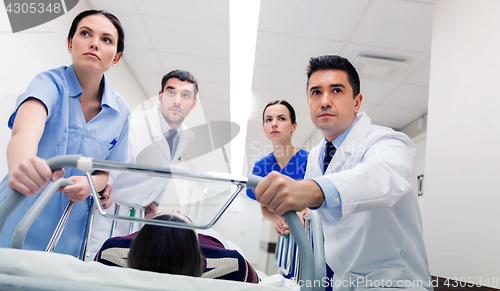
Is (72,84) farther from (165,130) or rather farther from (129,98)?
(129,98)

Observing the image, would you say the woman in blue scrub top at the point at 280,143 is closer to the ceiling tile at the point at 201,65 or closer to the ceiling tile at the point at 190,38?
the ceiling tile at the point at 190,38

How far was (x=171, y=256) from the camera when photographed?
0.98 meters

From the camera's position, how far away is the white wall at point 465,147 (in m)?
1.61

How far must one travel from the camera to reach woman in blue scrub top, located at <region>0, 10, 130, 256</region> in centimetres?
116

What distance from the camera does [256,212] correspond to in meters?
9.94

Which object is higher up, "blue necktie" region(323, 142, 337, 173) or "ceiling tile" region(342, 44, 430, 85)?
"ceiling tile" region(342, 44, 430, 85)

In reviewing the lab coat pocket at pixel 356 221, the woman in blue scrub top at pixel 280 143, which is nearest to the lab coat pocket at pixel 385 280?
the lab coat pocket at pixel 356 221

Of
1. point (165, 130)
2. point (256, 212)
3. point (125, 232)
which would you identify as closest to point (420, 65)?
point (165, 130)

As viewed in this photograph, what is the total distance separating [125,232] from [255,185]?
1622mm

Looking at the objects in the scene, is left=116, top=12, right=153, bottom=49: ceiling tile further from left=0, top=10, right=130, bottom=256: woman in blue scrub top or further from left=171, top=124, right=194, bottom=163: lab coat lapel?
left=0, top=10, right=130, bottom=256: woman in blue scrub top

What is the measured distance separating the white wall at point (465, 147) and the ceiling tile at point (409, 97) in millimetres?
1711

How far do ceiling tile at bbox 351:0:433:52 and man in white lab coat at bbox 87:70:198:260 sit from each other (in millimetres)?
1637

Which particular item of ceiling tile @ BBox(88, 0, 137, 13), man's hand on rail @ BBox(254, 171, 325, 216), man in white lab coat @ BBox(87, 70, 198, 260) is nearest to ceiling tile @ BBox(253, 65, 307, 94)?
ceiling tile @ BBox(88, 0, 137, 13)

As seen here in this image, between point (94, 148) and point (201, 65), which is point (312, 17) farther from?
point (94, 148)
